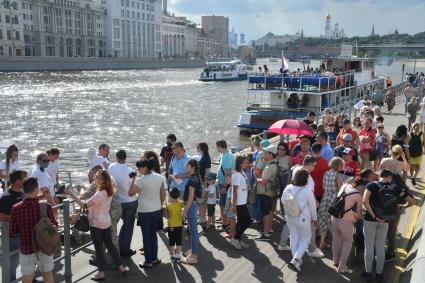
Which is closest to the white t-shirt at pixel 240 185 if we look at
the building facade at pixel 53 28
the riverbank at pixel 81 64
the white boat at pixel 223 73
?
the white boat at pixel 223 73

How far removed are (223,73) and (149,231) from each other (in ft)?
281

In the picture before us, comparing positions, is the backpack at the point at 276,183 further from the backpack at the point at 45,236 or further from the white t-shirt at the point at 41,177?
the backpack at the point at 45,236

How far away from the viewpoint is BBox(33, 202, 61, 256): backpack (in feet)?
18.4

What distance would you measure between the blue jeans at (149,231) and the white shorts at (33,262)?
1.64 metres

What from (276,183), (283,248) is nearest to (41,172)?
(276,183)

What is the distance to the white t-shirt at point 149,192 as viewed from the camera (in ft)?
23.2

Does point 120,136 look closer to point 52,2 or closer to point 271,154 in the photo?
point 271,154

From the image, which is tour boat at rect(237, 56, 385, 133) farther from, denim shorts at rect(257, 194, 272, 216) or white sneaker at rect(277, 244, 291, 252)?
white sneaker at rect(277, 244, 291, 252)

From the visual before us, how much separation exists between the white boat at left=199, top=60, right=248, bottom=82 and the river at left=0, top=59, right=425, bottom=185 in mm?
22278

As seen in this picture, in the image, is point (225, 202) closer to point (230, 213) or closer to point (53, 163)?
point (230, 213)

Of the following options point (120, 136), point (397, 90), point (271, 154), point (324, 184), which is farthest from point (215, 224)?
point (397, 90)

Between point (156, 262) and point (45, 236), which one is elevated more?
point (45, 236)

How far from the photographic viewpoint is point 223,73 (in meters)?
91.4

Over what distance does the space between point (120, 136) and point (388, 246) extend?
92.8ft
